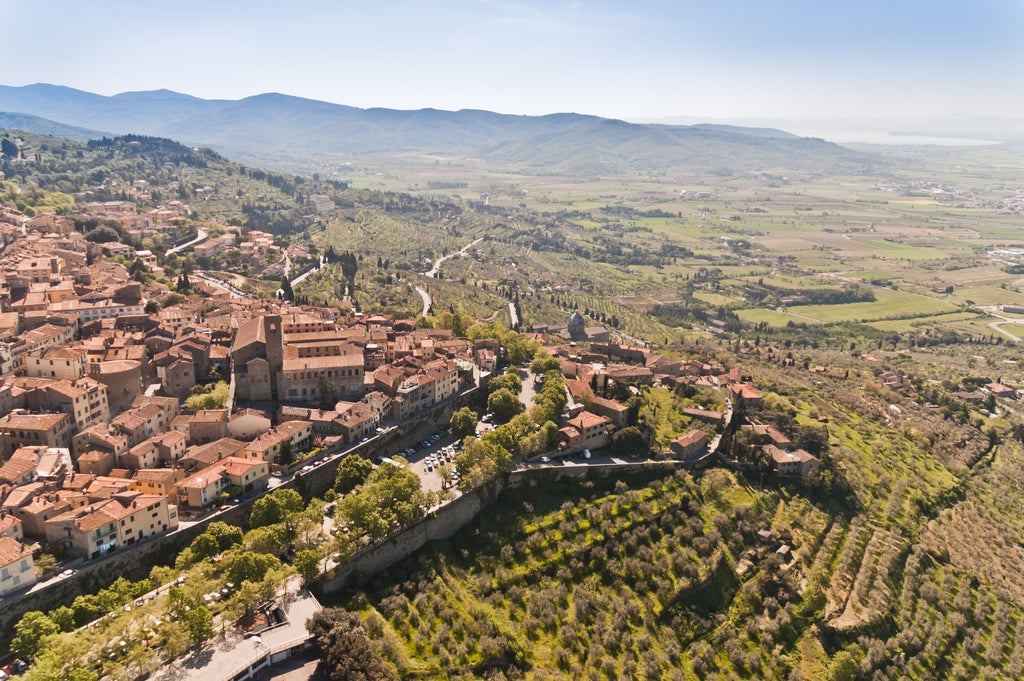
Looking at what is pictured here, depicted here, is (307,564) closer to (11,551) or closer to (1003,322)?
(11,551)

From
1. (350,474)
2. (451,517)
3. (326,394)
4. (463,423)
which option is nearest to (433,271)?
(326,394)

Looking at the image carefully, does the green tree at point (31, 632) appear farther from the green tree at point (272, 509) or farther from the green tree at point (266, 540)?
the green tree at point (272, 509)

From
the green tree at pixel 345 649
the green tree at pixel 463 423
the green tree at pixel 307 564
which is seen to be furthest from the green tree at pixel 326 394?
the green tree at pixel 345 649

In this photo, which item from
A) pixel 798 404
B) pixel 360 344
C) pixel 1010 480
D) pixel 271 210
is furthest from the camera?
pixel 271 210

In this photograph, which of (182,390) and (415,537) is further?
(182,390)

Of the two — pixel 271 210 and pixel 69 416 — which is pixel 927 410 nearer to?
pixel 69 416

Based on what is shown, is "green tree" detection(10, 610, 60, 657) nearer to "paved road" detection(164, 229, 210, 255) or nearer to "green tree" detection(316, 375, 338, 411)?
"green tree" detection(316, 375, 338, 411)

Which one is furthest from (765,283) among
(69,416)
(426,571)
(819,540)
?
(69,416)
